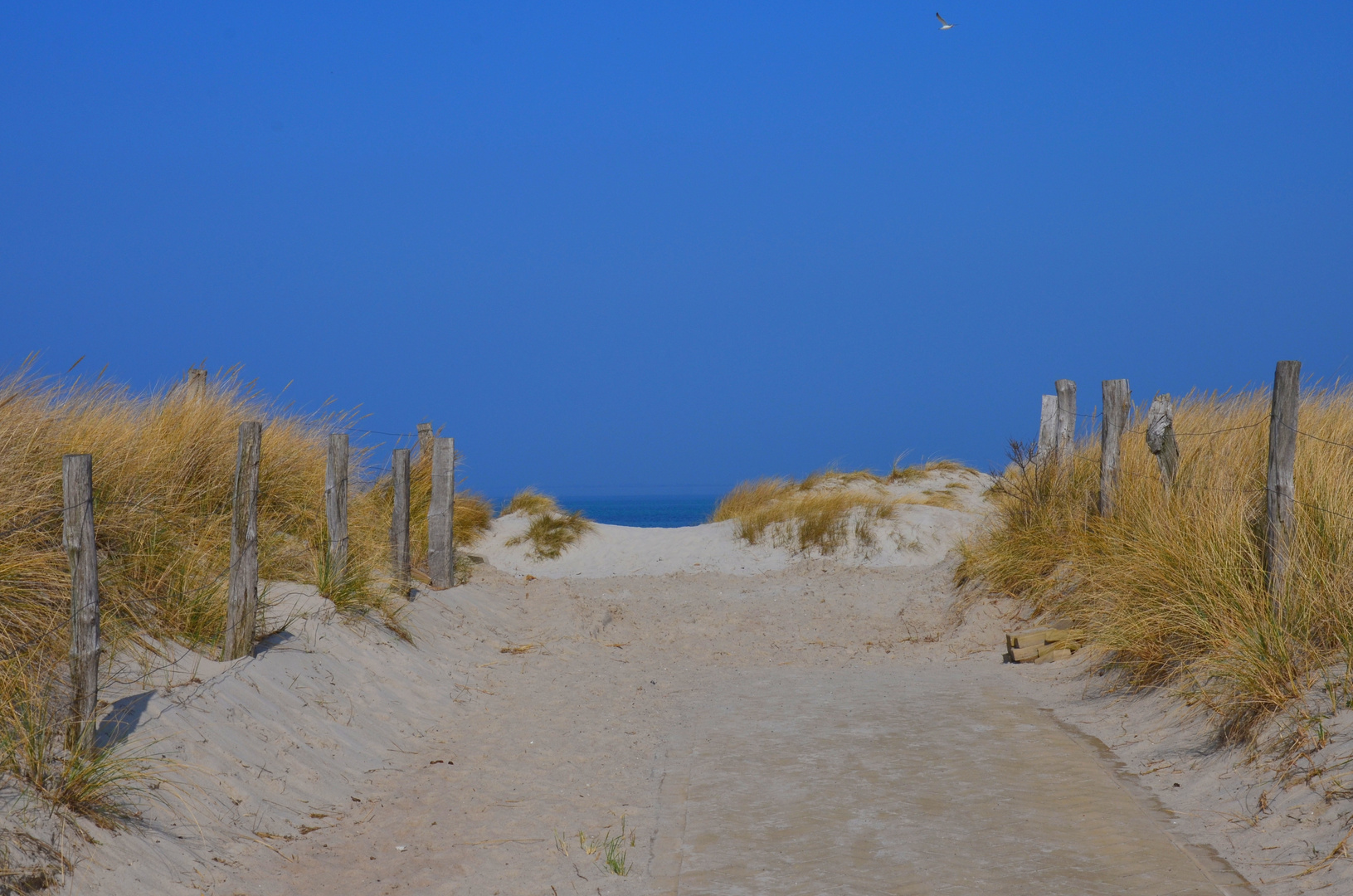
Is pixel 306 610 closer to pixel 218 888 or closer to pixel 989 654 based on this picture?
pixel 218 888

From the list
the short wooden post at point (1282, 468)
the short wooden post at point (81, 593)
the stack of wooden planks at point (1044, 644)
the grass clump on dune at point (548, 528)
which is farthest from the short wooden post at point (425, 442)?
the short wooden post at point (1282, 468)

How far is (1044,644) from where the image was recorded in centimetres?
912

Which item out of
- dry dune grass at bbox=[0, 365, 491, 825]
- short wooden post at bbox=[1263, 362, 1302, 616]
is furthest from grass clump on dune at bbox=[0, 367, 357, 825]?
short wooden post at bbox=[1263, 362, 1302, 616]

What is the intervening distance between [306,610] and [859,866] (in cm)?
499

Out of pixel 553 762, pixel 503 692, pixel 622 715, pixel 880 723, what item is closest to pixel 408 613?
pixel 503 692

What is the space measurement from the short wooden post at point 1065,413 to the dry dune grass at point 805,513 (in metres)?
3.97

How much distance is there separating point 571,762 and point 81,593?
2.99 meters

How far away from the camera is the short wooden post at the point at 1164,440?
31.3ft

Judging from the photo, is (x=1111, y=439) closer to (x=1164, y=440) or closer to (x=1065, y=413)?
(x=1164, y=440)

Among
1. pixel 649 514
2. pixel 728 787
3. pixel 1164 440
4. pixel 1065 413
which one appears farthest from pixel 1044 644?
pixel 649 514

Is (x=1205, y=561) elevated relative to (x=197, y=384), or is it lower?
lower

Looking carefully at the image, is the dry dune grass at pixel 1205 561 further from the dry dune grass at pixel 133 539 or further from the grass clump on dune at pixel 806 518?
the dry dune grass at pixel 133 539

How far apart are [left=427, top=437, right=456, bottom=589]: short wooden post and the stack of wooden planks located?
19.8ft

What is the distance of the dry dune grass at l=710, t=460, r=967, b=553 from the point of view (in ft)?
50.6
